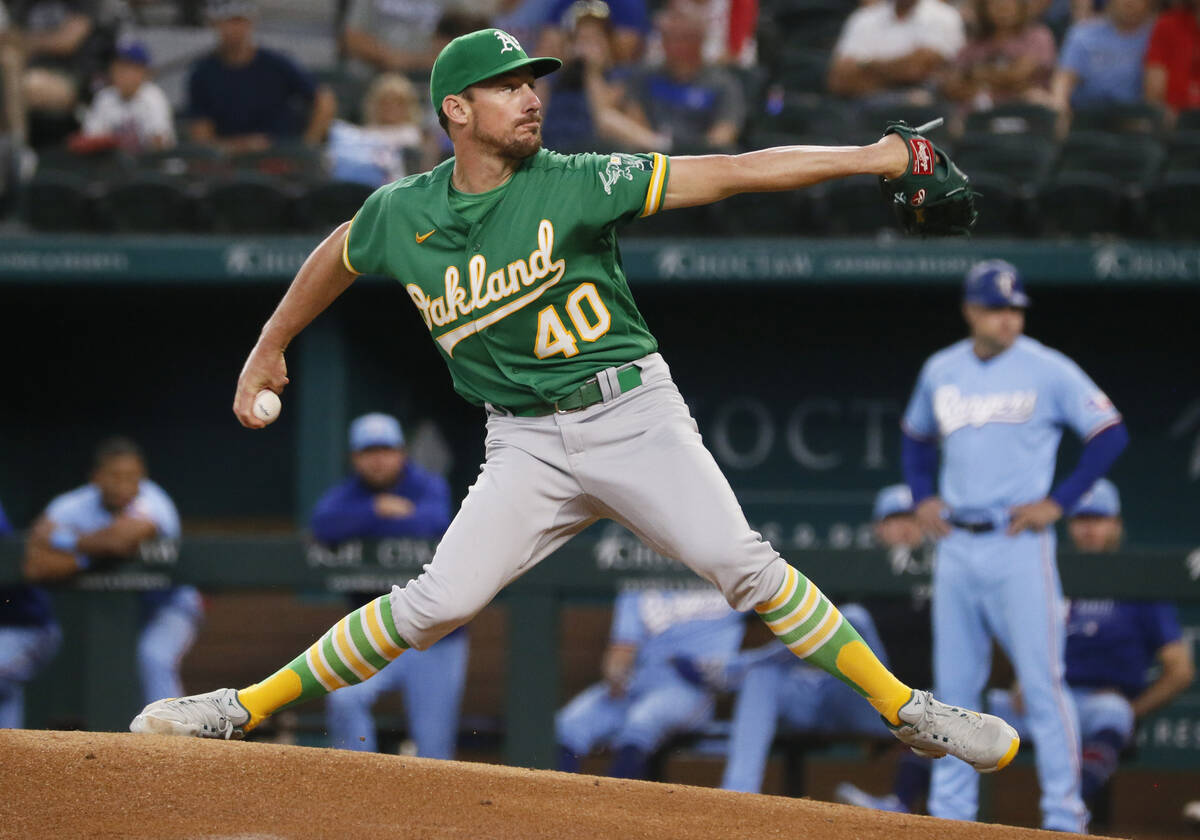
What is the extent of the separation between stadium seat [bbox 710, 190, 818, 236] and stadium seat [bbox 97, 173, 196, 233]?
8.52ft

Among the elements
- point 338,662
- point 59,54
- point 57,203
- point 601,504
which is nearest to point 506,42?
point 601,504

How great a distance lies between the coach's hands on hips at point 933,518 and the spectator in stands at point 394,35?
485 centimetres

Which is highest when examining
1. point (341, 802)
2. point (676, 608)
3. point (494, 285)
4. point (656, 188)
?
point (656, 188)

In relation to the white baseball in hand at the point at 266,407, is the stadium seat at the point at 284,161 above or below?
above

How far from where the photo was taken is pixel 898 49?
27.9 ft

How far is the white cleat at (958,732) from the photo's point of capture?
3.54m

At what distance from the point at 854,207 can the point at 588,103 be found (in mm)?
1460

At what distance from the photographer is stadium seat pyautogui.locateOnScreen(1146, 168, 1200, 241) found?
7047 mm

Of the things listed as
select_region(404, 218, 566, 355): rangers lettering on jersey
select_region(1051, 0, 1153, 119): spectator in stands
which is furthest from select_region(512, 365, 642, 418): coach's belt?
select_region(1051, 0, 1153, 119): spectator in stands

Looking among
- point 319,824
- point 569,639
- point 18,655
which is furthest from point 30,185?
point 319,824

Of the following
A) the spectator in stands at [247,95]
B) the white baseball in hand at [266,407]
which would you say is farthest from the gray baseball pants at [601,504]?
the spectator in stands at [247,95]

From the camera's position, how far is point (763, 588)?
3.46 metres

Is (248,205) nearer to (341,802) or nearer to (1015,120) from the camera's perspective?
(1015,120)

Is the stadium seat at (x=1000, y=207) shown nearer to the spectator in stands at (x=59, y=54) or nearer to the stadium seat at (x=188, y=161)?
the stadium seat at (x=188, y=161)
